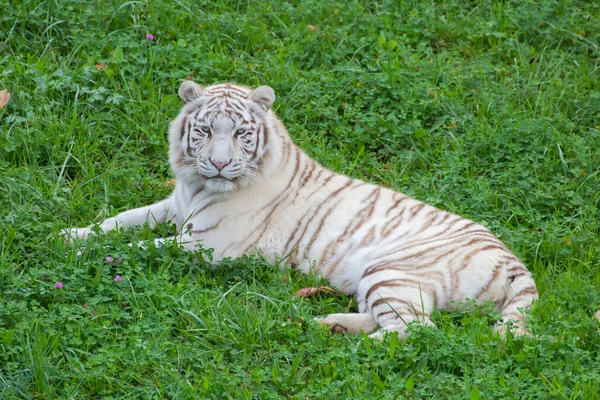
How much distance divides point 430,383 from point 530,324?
69cm

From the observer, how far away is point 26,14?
687 cm

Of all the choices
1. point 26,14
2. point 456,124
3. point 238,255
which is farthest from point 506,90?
point 26,14

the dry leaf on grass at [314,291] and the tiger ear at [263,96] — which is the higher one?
the tiger ear at [263,96]

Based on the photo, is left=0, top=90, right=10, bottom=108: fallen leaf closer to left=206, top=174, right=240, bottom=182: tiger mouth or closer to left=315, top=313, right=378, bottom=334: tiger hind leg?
left=206, top=174, right=240, bottom=182: tiger mouth

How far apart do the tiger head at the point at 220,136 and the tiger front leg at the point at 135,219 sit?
0.29 m

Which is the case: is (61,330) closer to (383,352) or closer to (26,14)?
(383,352)

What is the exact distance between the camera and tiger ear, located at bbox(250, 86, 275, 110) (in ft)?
17.3

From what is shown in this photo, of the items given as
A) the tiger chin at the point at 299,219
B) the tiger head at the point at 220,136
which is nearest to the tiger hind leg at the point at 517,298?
the tiger chin at the point at 299,219

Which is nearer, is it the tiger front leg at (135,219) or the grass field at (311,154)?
the grass field at (311,154)

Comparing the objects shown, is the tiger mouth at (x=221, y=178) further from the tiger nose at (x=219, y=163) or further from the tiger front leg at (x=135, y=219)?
the tiger front leg at (x=135, y=219)

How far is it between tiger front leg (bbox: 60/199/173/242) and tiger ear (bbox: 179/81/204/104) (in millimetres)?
676

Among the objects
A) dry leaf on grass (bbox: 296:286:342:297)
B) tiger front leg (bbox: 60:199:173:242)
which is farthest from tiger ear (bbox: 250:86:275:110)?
dry leaf on grass (bbox: 296:286:342:297)

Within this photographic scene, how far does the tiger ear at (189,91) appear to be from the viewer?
5.21 m

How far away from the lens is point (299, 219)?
5.25 meters
